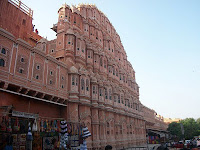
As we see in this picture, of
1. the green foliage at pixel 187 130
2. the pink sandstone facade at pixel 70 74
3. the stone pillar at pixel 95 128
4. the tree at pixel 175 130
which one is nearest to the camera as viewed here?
the pink sandstone facade at pixel 70 74

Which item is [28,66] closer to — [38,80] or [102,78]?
[38,80]

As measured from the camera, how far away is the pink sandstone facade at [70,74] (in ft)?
57.9

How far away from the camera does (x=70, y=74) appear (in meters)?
24.9

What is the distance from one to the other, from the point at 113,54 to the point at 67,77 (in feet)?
63.4

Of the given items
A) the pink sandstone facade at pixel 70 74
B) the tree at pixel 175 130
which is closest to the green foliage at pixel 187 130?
the tree at pixel 175 130

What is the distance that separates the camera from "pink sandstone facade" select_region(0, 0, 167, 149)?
17.7 metres

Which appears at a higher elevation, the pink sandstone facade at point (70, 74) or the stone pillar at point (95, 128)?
the pink sandstone facade at point (70, 74)

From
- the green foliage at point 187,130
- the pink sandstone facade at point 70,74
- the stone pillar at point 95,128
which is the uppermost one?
the pink sandstone facade at point 70,74

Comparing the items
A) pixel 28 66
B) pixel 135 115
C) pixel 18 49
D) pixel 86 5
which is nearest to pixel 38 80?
pixel 28 66

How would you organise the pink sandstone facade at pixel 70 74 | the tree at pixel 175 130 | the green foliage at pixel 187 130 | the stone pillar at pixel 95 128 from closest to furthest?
the pink sandstone facade at pixel 70 74
the stone pillar at pixel 95 128
the green foliage at pixel 187 130
the tree at pixel 175 130

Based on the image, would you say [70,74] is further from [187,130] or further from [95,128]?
[187,130]

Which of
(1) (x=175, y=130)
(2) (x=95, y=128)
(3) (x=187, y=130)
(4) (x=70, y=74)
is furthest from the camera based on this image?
(1) (x=175, y=130)

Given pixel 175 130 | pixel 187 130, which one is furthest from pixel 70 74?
pixel 187 130

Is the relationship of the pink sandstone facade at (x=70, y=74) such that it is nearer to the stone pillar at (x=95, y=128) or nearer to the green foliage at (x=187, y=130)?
the stone pillar at (x=95, y=128)
